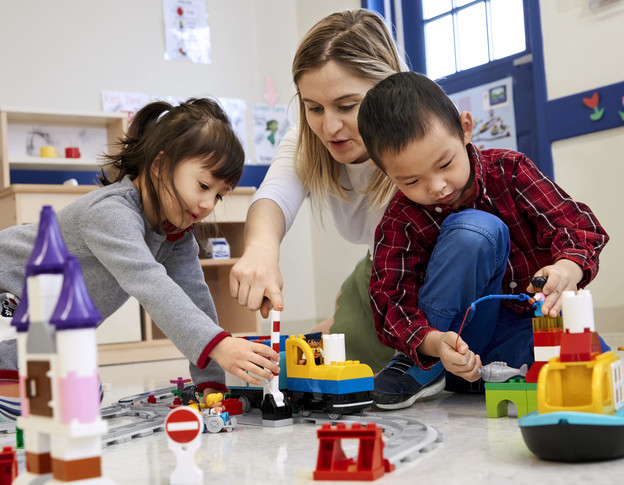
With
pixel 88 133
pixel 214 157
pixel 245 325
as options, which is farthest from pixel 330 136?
pixel 88 133

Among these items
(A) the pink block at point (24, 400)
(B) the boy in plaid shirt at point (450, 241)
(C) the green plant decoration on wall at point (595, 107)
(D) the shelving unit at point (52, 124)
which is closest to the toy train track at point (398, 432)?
(B) the boy in plaid shirt at point (450, 241)

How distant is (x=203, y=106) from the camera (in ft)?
4.32

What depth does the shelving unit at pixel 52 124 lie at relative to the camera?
2.64 meters

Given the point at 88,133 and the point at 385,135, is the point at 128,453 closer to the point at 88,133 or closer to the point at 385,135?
the point at 385,135

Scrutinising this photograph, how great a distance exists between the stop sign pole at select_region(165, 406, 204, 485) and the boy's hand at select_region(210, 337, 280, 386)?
260 mm

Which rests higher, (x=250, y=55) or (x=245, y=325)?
(x=250, y=55)

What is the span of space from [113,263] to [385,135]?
461 millimetres

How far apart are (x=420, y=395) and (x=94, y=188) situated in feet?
5.52

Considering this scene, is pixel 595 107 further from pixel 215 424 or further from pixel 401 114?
pixel 215 424

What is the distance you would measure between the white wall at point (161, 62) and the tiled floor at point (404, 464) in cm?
207

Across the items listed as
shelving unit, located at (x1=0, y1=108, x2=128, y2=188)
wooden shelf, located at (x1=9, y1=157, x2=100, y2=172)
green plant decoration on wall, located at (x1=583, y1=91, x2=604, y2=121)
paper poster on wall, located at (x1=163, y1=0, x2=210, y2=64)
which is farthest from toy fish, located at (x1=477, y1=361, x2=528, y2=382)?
paper poster on wall, located at (x1=163, y1=0, x2=210, y2=64)

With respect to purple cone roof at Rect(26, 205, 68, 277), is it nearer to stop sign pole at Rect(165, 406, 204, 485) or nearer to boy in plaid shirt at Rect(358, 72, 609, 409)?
stop sign pole at Rect(165, 406, 204, 485)

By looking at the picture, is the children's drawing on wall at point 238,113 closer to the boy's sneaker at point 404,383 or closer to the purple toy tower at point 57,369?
the boy's sneaker at point 404,383

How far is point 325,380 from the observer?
98 centimetres
